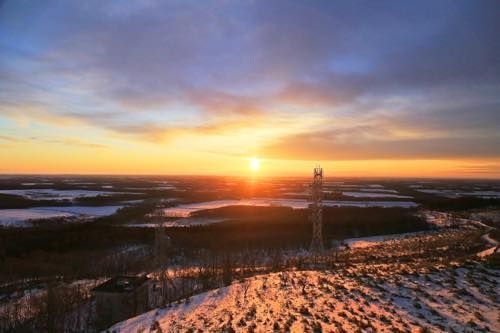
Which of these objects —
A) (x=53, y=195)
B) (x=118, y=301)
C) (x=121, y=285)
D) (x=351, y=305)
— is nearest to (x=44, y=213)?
(x=53, y=195)

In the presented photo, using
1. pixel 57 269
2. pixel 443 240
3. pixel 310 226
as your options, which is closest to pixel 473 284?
pixel 443 240

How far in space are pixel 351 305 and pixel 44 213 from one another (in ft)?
183

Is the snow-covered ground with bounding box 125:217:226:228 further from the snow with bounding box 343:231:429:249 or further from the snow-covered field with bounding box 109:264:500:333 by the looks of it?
the snow-covered field with bounding box 109:264:500:333

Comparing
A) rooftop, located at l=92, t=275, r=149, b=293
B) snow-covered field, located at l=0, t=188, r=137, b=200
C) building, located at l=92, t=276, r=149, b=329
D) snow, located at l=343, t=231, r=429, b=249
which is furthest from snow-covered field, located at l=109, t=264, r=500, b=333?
snow-covered field, located at l=0, t=188, r=137, b=200

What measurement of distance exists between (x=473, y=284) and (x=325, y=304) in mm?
4917

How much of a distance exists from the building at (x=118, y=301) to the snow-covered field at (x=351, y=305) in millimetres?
4552

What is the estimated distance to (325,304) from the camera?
13.3 metres

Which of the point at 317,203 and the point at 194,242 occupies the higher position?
the point at 317,203

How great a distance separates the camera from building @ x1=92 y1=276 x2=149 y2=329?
1942 cm

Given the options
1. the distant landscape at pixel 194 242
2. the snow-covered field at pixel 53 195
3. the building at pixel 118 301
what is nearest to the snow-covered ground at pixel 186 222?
the distant landscape at pixel 194 242

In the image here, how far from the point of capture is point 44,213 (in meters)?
59.0

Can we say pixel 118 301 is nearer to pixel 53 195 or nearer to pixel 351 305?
pixel 351 305

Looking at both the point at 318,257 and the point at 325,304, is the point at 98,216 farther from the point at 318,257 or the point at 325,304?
the point at 325,304

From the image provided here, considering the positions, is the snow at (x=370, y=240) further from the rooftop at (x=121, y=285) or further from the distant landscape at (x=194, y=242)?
the rooftop at (x=121, y=285)
